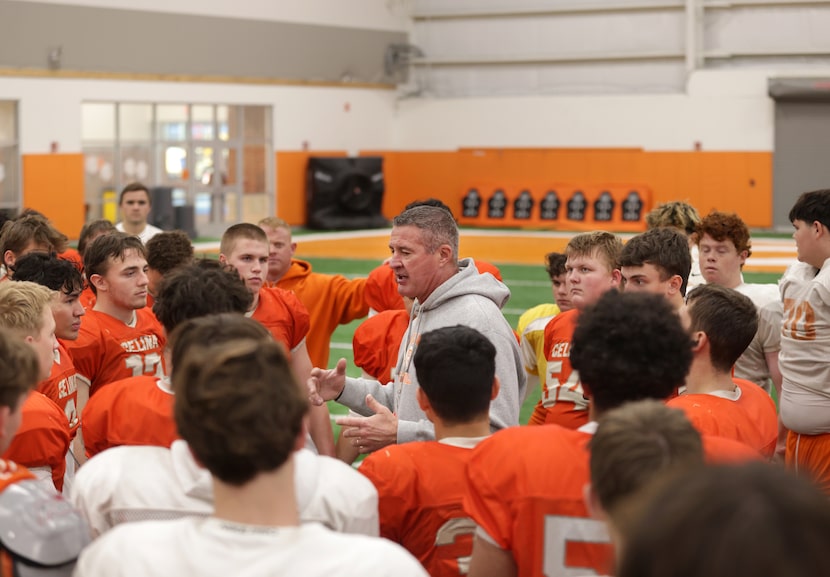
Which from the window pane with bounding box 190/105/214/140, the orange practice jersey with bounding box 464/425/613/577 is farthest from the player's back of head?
the window pane with bounding box 190/105/214/140

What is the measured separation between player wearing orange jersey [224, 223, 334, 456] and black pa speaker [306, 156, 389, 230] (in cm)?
2260

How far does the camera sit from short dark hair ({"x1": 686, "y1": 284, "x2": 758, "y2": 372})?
4422 millimetres

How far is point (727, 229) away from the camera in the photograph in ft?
23.9

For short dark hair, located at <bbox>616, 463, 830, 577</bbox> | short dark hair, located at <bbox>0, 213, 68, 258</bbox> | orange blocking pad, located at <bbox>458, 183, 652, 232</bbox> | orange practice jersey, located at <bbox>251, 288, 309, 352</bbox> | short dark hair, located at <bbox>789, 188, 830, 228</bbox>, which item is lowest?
orange practice jersey, located at <bbox>251, 288, 309, 352</bbox>

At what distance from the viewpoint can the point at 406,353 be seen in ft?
17.5

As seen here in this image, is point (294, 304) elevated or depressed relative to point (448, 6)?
depressed

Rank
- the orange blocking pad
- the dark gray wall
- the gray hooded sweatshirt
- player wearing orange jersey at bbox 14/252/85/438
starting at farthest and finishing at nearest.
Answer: the orange blocking pad < the dark gray wall < player wearing orange jersey at bbox 14/252/85/438 < the gray hooded sweatshirt

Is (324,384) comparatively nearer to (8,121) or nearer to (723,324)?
(723,324)

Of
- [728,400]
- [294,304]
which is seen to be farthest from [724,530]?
[294,304]

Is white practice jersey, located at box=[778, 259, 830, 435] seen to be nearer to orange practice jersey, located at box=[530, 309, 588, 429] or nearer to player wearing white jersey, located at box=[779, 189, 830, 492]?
player wearing white jersey, located at box=[779, 189, 830, 492]

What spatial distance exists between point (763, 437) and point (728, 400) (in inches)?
8.1

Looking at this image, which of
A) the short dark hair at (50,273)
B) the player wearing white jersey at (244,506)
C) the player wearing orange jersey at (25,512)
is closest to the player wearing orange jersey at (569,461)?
the player wearing white jersey at (244,506)

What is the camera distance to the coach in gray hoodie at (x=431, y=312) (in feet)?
16.0

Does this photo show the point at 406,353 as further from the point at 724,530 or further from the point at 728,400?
the point at 724,530
